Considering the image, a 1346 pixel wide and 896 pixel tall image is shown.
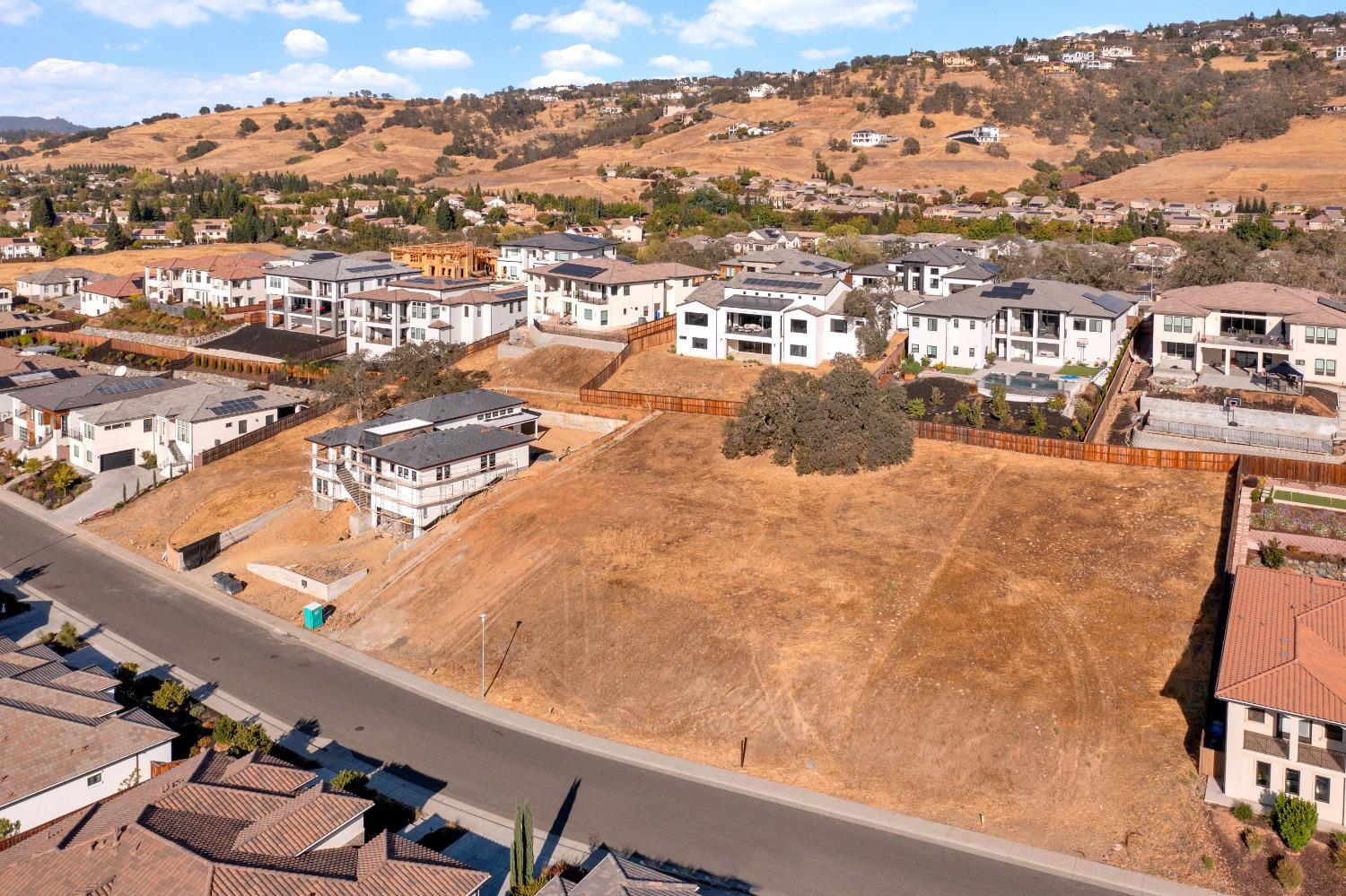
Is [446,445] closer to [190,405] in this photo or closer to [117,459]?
[190,405]

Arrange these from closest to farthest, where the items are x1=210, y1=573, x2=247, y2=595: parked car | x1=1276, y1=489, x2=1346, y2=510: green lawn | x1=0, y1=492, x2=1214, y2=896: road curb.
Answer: x1=0, y1=492, x2=1214, y2=896: road curb → x1=1276, y1=489, x2=1346, y2=510: green lawn → x1=210, y1=573, x2=247, y2=595: parked car

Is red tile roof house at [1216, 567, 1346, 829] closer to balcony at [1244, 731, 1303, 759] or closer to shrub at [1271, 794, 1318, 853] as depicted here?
balcony at [1244, 731, 1303, 759]

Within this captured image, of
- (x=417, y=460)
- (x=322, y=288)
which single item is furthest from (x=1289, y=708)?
(x=322, y=288)

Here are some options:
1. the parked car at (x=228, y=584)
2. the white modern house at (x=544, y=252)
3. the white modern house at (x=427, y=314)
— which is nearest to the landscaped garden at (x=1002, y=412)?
the white modern house at (x=427, y=314)


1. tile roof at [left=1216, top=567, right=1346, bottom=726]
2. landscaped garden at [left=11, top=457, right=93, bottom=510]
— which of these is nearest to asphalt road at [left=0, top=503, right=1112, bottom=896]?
tile roof at [left=1216, top=567, right=1346, bottom=726]

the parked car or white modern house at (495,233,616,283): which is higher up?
white modern house at (495,233,616,283)
